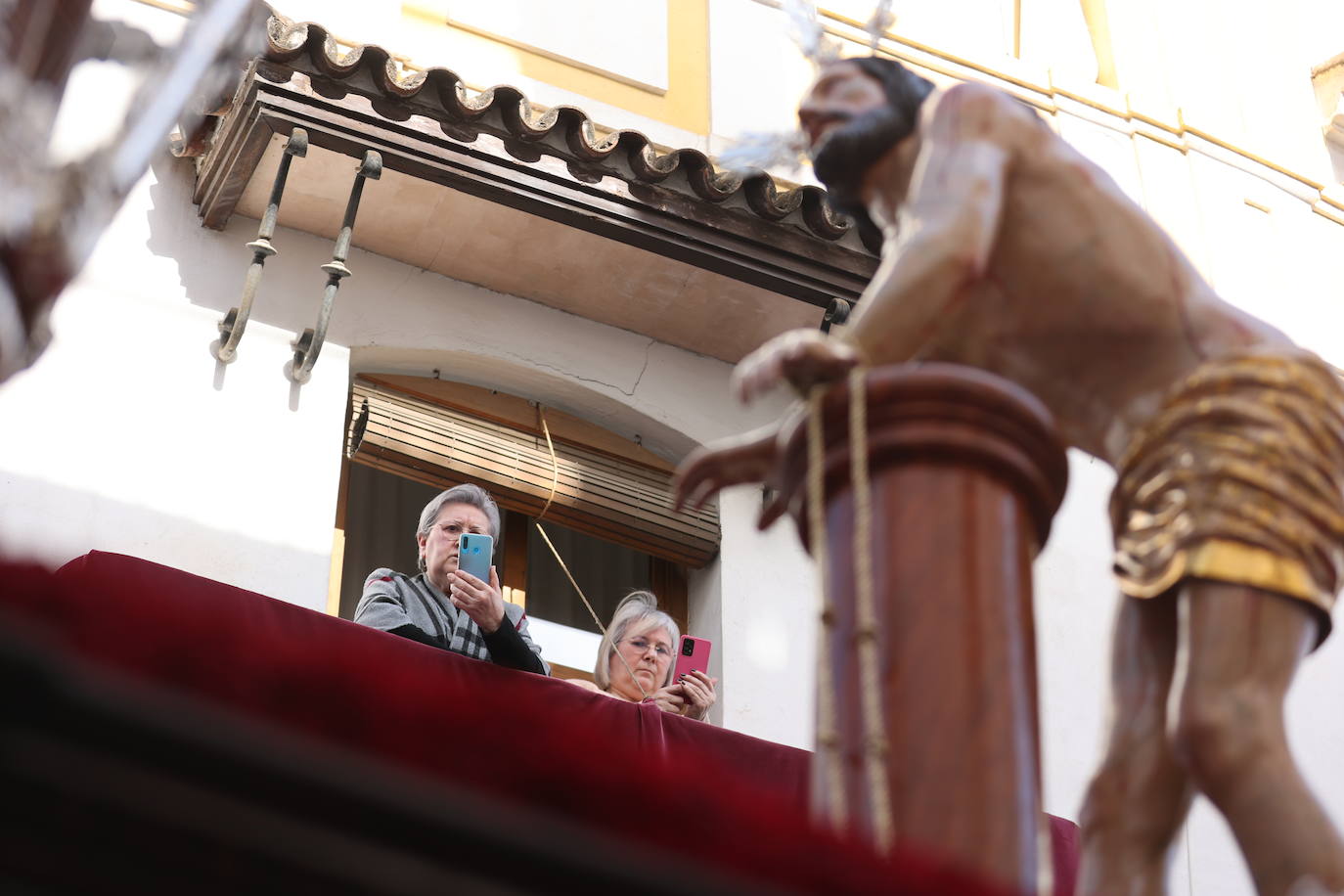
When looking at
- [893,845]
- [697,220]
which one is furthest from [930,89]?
[697,220]

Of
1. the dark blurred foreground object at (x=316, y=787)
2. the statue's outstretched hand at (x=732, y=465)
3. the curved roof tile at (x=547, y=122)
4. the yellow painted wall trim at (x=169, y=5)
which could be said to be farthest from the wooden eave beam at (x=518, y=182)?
the dark blurred foreground object at (x=316, y=787)

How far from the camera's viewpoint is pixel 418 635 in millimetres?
5555

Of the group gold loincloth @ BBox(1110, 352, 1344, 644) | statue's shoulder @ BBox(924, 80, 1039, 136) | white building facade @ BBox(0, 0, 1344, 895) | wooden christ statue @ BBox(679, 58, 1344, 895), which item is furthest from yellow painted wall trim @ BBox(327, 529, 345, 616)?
gold loincloth @ BBox(1110, 352, 1344, 644)

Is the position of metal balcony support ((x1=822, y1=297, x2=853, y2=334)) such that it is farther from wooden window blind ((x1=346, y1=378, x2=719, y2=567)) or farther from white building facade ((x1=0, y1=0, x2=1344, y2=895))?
wooden window blind ((x1=346, y1=378, x2=719, y2=567))

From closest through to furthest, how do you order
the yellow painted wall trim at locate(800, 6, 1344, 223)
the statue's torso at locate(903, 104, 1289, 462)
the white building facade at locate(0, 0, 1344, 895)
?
the statue's torso at locate(903, 104, 1289, 462)
the white building facade at locate(0, 0, 1344, 895)
the yellow painted wall trim at locate(800, 6, 1344, 223)

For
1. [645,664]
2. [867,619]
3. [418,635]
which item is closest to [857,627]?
[867,619]

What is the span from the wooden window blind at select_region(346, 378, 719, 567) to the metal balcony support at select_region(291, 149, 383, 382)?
14.1 inches

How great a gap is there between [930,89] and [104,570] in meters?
2.68

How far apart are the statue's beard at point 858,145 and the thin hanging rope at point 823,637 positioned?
776 millimetres

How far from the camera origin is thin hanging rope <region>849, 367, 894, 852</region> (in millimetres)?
2311

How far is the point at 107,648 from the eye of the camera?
1701 millimetres

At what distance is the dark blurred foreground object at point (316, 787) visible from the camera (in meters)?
1.49

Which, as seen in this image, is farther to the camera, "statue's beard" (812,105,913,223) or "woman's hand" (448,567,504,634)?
"woman's hand" (448,567,504,634)

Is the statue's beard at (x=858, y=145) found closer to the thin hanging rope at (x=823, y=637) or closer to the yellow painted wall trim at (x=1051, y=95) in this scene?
the thin hanging rope at (x=823, y=637)
